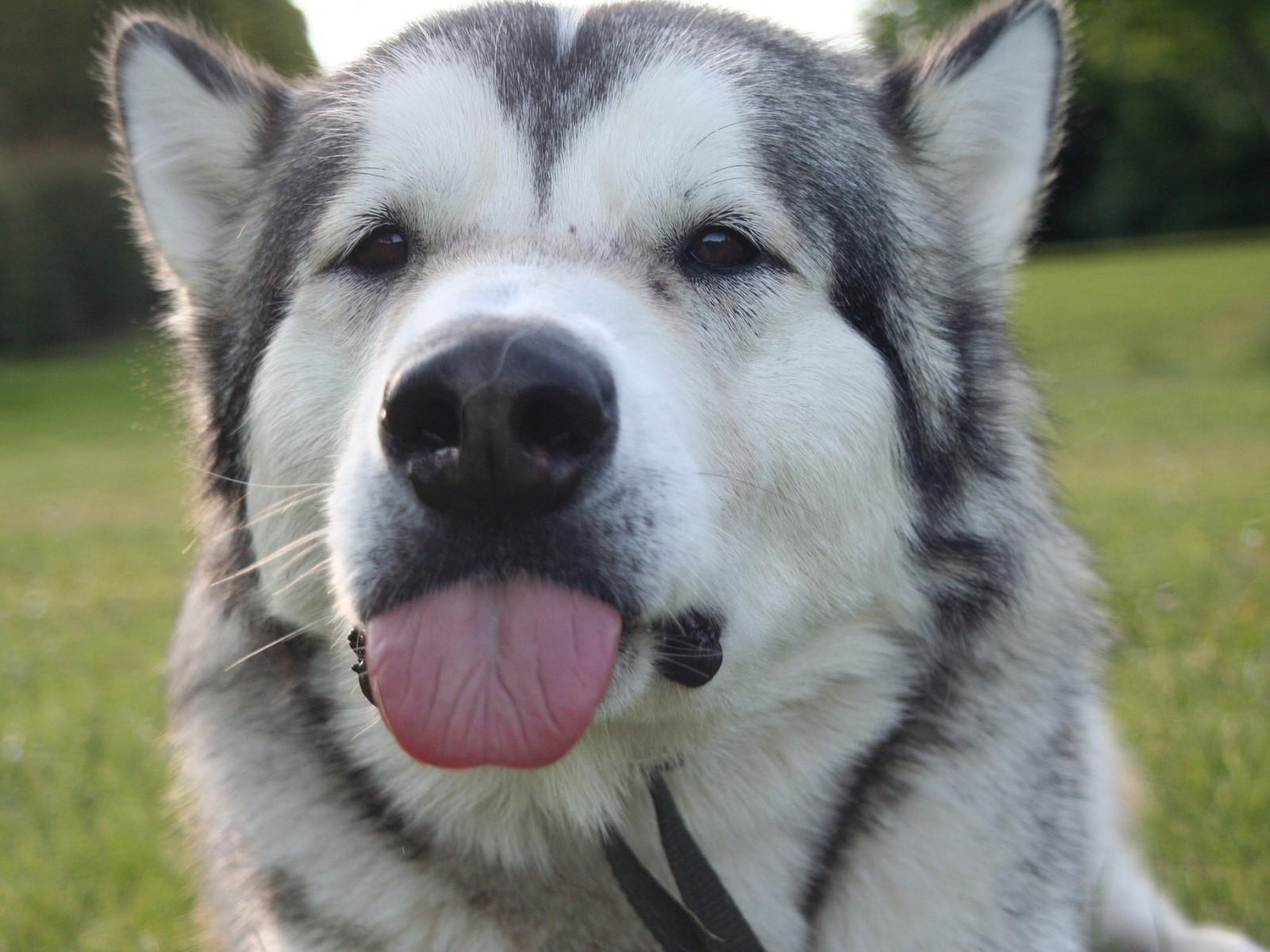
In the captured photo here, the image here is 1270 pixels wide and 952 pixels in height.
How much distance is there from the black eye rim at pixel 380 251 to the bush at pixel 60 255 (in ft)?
79.8

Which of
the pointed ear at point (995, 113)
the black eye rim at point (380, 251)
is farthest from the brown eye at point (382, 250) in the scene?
the pointed ear at point (995, 113)

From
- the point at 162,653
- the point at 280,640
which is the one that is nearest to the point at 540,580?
the point at 280,640

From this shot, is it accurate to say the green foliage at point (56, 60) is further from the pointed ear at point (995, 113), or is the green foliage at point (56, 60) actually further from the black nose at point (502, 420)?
the black nose at point (502, 420)

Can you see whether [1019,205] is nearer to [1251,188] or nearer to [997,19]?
[997,19]

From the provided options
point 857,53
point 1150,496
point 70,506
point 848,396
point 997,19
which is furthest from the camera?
point 70,506

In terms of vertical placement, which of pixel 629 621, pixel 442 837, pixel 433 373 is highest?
pixel 433 373

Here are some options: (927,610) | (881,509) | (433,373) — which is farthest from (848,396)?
(433,373)

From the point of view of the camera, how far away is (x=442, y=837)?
251cm

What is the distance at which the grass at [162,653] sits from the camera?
3404 mm

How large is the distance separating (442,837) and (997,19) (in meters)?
2.35

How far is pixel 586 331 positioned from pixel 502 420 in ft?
0.84

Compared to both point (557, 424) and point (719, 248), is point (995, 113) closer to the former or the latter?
point (719, 248)

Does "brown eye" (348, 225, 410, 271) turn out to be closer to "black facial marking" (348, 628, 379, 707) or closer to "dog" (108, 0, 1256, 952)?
"dog" (108, 0, 1256, 952)

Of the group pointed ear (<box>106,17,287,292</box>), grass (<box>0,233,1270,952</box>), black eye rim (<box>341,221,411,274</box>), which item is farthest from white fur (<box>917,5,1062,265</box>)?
pointed ear (<box>106,17,287,292</box>)
